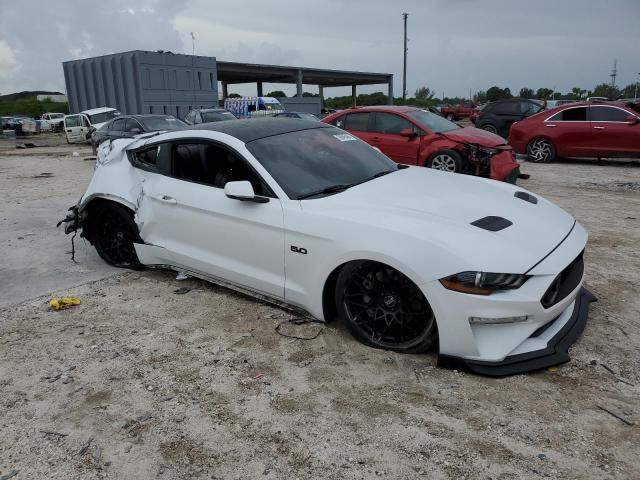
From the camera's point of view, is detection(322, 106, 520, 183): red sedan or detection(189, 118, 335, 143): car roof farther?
detection(322, 106, 520, 183): red sedan

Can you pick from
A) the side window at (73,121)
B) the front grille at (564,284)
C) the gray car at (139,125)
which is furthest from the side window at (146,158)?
the side window at (73,121)

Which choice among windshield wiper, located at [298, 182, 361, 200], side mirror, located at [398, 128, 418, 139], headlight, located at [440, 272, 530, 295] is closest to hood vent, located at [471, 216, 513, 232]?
headlight, located at [440, 272, 530, 295]

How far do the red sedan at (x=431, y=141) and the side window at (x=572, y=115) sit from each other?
150 inches

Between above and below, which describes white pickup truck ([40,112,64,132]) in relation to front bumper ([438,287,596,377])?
above

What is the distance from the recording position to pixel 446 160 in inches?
356

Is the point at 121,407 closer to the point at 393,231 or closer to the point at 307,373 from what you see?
the point at 307,373

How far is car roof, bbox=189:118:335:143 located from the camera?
4145 mm

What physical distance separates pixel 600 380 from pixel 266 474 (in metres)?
2.03

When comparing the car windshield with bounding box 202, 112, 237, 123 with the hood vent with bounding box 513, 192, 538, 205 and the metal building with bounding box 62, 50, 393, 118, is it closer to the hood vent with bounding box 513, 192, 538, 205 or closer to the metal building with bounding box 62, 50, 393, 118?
the metal building with bounding box 62, 50, 393, 118

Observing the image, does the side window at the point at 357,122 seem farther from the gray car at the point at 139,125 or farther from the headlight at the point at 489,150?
the gray car at the point at 139,125

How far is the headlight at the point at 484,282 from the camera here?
2.87m

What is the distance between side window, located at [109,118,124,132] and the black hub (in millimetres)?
14125

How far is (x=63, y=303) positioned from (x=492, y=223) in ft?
11.7

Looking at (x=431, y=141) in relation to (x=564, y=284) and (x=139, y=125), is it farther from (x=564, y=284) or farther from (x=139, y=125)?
(x=139, y=125)
